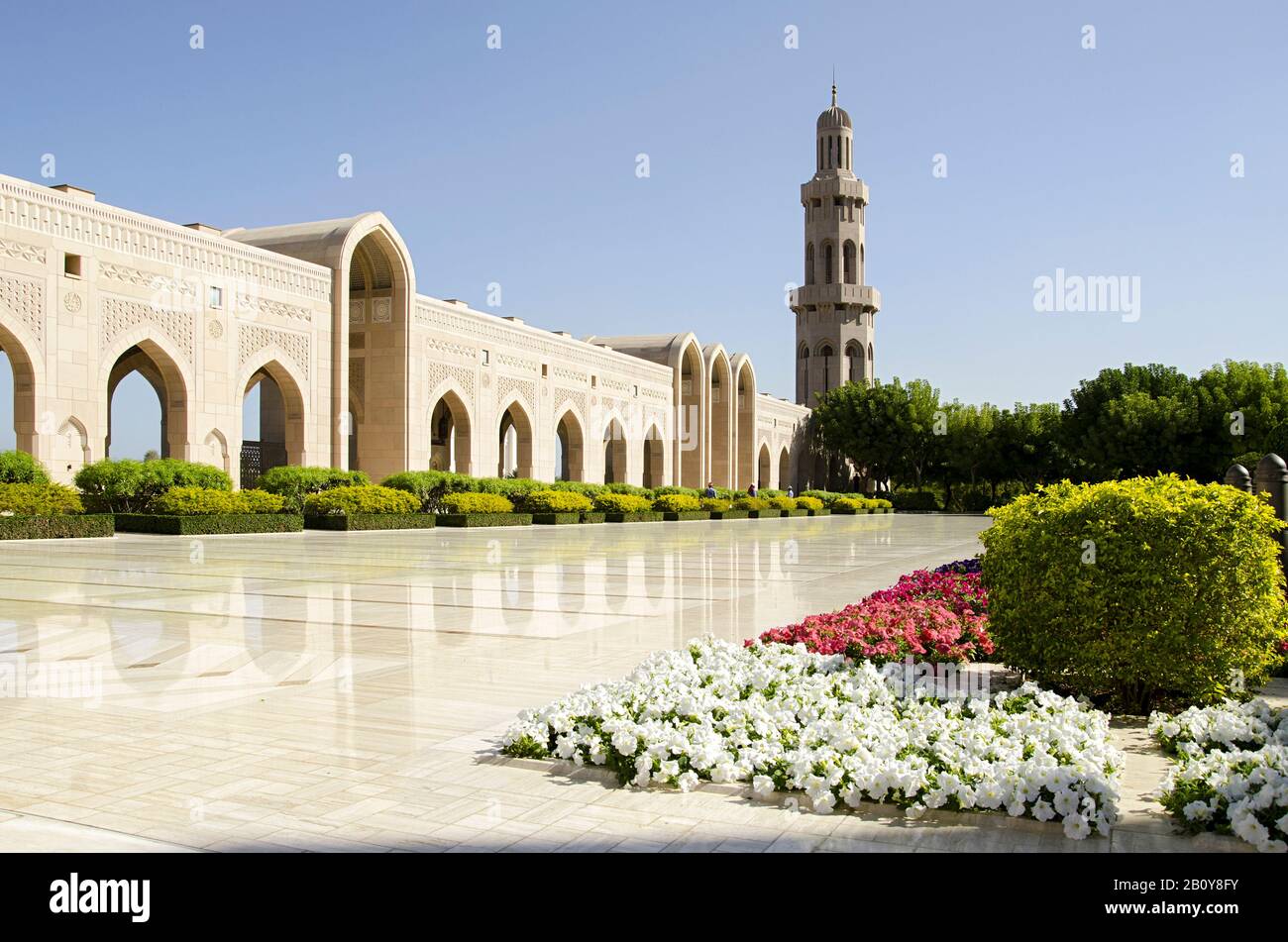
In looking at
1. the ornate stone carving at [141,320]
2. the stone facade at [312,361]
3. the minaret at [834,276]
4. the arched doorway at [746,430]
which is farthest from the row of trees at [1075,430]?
the ornate stone carving at [141,320]

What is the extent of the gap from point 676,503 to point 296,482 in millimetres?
14155

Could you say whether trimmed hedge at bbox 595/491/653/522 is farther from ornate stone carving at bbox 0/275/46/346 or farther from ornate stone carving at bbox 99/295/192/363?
ornate stone carving at bbox 0/275/46/346

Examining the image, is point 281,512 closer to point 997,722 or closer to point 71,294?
point 71,294

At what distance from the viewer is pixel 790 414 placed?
5969cm

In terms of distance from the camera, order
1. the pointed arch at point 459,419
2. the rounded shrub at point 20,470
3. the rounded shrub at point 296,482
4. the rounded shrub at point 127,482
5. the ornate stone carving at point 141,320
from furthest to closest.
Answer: the pointed arch at point 459,419 < the rounded shrub at point 296,482 < the ornate stone carving at point 141,320 < the rounded shrub at point 127,482 < the rounded shrub at point 20,470

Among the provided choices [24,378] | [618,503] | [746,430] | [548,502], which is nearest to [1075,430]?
[746,430]

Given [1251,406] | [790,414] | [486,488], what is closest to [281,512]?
[486,488]

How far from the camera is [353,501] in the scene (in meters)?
22.6

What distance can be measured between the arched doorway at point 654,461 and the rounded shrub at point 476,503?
19.3 m

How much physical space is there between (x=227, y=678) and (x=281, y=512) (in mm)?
17416

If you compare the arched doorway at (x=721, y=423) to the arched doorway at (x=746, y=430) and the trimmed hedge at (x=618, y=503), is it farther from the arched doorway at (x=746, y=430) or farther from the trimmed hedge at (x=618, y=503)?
the trimmed hedge at (x=618, y=503)

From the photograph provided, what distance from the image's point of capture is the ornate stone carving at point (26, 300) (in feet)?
61.9

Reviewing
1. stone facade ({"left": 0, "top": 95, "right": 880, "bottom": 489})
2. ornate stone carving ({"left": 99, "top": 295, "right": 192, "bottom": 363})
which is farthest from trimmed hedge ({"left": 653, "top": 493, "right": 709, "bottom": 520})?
ornate stone carving ({"left": 99, "top": 295, "right": 192, "bottom": 363})

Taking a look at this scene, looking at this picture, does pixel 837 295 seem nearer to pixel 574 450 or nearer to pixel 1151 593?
pixel 574 450
